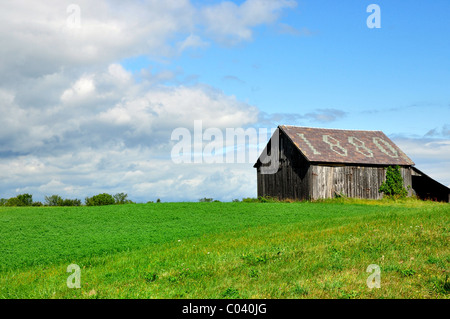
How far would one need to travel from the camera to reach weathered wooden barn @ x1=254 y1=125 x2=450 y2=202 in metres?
40.3

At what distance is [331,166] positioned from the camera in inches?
1599

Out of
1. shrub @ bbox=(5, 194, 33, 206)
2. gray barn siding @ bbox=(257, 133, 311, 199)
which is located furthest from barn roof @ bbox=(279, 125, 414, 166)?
shrub @ bbox=(5, 194, 33, 206)

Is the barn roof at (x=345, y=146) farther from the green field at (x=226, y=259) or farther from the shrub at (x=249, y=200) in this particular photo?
the green field at (x=226, y=259)

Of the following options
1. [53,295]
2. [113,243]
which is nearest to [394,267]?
[53,295]

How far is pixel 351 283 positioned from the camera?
30.6 ft

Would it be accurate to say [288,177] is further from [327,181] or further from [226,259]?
[226,259]

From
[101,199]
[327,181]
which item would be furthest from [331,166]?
[101,199]

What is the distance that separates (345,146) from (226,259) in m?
35.2

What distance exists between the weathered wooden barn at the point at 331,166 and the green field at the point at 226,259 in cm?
2001

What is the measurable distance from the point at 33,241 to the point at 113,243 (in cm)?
407

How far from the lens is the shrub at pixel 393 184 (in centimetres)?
4306

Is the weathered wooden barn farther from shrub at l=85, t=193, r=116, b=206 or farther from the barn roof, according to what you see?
shrub at l=85, t=193, r=116, b=206

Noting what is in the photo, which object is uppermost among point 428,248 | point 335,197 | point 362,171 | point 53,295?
point 362,171

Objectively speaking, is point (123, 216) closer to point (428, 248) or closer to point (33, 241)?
point (33, 241)
